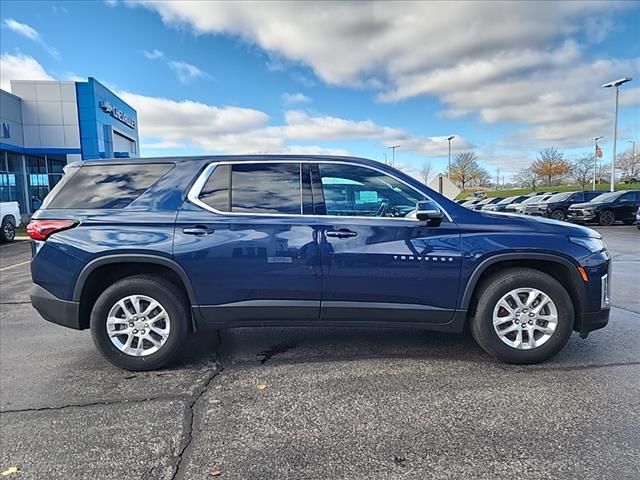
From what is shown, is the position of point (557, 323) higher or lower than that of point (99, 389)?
higher

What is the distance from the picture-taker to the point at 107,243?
11.9 feet

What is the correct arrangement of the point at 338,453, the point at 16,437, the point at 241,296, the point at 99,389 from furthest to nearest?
the point at 241,296
the point at 99,389
the point at 16,437
the point at 338,453

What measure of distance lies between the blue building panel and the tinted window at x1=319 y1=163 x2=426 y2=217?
26394 mm

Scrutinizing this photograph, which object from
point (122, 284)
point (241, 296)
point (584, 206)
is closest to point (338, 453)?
point (241, 296)

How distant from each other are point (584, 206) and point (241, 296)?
69.2 ft

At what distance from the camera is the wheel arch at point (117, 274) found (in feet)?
11.9

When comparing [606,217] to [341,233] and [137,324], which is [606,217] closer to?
[341,233]

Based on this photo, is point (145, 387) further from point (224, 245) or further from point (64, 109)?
point (64, 109)

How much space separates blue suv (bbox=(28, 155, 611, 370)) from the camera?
141 inches

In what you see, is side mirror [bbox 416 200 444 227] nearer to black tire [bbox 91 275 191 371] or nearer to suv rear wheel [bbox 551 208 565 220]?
black tire [bbox 91 275 191 371]

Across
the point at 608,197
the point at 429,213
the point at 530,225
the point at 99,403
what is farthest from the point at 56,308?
the point at 608,197

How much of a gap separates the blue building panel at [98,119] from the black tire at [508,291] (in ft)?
90.0

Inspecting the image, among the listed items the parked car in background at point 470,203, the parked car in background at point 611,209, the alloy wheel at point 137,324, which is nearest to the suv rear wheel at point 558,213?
the parked car in background at point 611,209

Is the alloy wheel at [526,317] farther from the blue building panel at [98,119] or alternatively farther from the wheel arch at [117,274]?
the blue building panel at [98,119]
